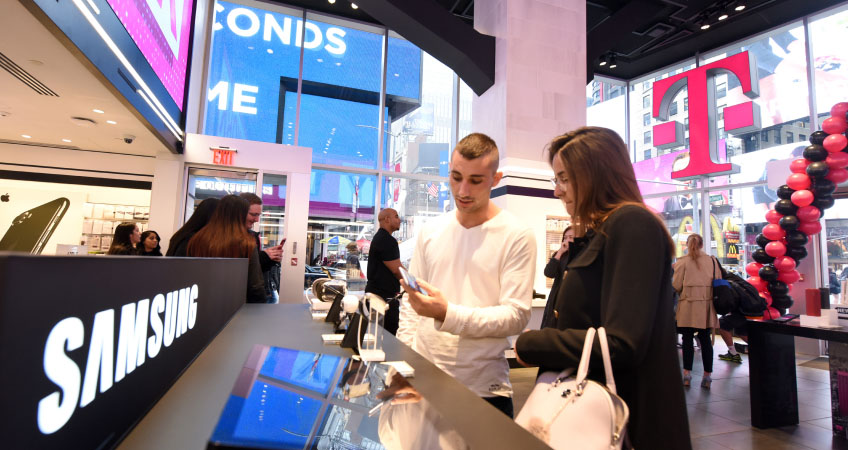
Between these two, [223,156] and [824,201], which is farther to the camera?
[223,156]

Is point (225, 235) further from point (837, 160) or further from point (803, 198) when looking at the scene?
point (837, 160)

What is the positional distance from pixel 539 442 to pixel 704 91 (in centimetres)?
848

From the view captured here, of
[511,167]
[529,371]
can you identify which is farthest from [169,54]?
[529,371]

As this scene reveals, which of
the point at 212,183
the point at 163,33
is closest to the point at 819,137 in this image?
the point at 163,33

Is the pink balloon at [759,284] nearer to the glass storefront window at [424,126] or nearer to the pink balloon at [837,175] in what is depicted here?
the pink balloon at [837,175]

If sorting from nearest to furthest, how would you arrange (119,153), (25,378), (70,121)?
(25,378) < (70,121) < (119,153)

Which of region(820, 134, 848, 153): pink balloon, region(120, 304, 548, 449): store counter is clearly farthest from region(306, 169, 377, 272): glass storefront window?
region(820, 134, 848, 153): pink balloon

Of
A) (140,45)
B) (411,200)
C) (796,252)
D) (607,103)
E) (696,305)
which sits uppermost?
(607,103)

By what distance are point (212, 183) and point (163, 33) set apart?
2092 mm

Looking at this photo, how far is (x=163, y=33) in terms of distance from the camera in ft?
14.4

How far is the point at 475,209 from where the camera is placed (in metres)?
1.40

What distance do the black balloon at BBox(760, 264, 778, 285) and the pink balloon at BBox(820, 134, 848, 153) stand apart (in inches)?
51.2

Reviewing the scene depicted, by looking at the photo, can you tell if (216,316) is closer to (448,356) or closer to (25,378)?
(448,356)

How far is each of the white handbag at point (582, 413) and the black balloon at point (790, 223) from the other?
5011 mm
